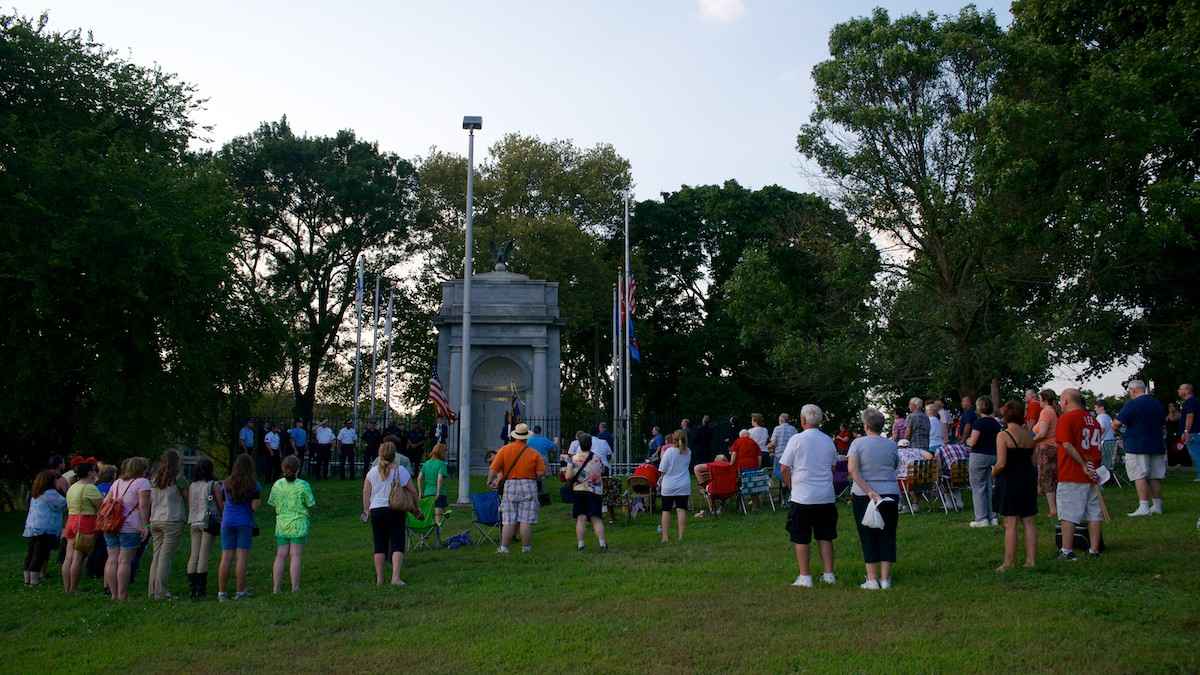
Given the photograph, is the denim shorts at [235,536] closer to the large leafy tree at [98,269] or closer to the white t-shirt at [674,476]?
the white t-shirt at [674,476]

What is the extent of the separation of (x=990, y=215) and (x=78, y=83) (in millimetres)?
19937

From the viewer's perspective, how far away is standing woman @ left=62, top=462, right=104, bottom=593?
509 inches

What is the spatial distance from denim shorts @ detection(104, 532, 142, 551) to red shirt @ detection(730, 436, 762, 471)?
Result: 994cm

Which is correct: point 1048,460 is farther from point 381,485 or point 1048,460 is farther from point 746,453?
point 381,485

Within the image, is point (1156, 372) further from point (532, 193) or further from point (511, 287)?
point (532, 193)

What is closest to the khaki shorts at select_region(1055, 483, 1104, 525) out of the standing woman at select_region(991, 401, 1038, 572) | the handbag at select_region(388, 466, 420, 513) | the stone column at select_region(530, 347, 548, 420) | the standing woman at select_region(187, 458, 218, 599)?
the standing woman at select_region(991, 401, 1038, 572)

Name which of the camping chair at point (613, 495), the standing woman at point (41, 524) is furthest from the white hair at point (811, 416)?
the standing woman at point (41, 524)

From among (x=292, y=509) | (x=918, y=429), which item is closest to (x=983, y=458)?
(x=918, y=429)

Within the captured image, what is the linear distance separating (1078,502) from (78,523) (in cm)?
1095

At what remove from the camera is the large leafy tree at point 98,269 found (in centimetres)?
2064

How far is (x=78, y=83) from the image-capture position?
2320 cm

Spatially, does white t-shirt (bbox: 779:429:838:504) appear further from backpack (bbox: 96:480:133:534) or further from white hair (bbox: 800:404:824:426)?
backpack (bbox: 96:480:133:534)

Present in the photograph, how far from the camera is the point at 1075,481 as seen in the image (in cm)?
1119

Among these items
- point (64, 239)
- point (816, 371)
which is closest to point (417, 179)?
point (816, 371)
